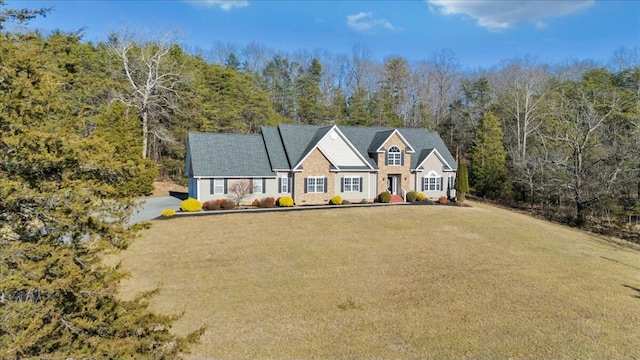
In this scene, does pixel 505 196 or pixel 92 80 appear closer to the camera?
pixel 92 80

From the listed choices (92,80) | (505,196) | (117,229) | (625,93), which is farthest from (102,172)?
(625,93)

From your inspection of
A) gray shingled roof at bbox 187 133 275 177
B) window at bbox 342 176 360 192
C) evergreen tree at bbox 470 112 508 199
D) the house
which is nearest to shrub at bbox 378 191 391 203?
the house

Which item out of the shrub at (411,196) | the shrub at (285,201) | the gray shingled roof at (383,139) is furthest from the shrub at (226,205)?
the shrub at (411,196)

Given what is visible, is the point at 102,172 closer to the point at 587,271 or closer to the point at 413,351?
the point at 413,351

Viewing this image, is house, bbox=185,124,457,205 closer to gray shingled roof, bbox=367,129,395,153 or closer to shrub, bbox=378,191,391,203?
gray shingled roof, bbox=367,129,395,153

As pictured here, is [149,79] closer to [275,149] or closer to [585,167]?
[275,149]

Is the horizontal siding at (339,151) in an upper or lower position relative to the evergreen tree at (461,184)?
upper

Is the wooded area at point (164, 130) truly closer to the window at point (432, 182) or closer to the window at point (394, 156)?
the window at point (432, 182)

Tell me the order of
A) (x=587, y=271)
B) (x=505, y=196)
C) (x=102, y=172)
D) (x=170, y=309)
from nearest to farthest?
(x=102, y=172), (x=170, y=309), (x=587, y=271), (x=505, y=196)

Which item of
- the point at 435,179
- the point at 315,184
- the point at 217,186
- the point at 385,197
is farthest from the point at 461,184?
the point at 217,186
